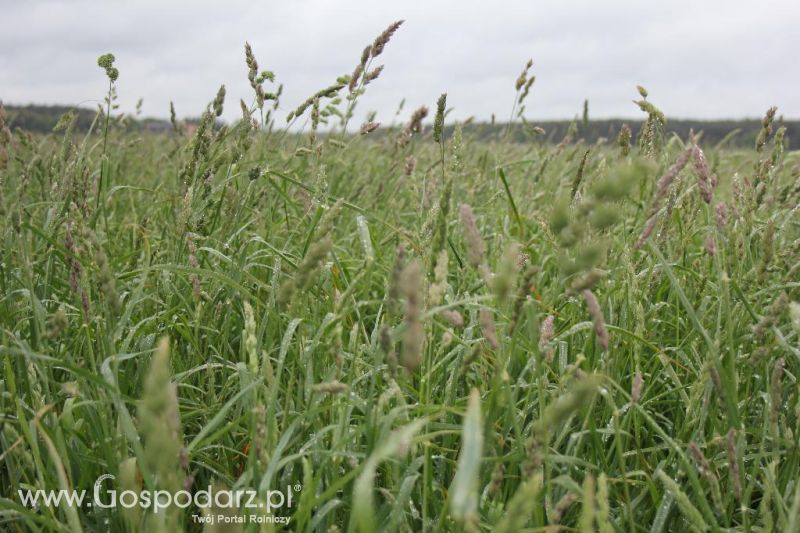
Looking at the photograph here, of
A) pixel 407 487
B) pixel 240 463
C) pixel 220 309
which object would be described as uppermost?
pixel 220 309

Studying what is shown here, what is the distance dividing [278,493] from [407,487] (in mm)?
264

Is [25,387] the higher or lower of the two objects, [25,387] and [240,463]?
the higher

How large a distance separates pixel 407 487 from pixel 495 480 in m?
0.16

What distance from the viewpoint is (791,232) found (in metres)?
2.83

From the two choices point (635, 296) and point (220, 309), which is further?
point (220, 309)

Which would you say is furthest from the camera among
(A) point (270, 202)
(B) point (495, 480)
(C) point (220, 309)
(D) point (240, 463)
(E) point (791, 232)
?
(E) point (791, 232)

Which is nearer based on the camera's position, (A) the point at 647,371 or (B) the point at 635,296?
(B) the point at 635,296

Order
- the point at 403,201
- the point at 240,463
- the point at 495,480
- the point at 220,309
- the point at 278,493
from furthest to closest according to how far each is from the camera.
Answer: the point at 403,201 < the point at 220,309 < the point at 240,463 < the point at 278,493 < the point at 495,480

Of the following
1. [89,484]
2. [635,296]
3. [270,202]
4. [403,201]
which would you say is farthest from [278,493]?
[403,201]

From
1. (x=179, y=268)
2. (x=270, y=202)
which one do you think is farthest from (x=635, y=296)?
(x=270, y=202)

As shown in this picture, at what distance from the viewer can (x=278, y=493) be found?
3.91ft

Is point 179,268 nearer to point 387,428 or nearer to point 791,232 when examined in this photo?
point 387,428

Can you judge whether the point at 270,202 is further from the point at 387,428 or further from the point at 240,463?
the point at 387,428

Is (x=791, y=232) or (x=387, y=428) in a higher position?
(x=791, y=232)
